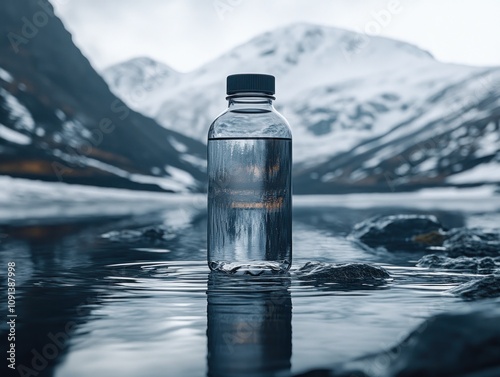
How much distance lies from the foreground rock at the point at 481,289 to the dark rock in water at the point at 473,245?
519 centimetres

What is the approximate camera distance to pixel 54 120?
130375 millimetres

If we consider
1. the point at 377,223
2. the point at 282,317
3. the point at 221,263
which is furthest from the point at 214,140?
the point at 377,223

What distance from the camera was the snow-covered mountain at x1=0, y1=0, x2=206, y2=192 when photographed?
377ft

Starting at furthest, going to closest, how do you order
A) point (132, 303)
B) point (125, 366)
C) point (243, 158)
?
point (243, 158), point (132, 303), point (125, 366)

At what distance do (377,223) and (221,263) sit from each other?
9838mm

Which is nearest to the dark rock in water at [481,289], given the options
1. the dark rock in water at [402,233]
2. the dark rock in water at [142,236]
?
the dark rock in water at [402,233]

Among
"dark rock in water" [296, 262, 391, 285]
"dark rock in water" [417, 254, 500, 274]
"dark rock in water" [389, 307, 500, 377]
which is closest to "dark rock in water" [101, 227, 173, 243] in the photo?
"dark rock in water" [417, 254, 500, 274]

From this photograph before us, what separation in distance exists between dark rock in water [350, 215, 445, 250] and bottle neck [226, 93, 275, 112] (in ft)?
23.1

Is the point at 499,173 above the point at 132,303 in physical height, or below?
above

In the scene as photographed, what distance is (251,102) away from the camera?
859cm

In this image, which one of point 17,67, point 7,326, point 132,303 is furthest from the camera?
point 17,67

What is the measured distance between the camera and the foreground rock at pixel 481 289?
23.2ft

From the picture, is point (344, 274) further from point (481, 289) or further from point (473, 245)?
point (473, 245)

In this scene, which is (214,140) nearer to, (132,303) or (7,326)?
(132,303)
